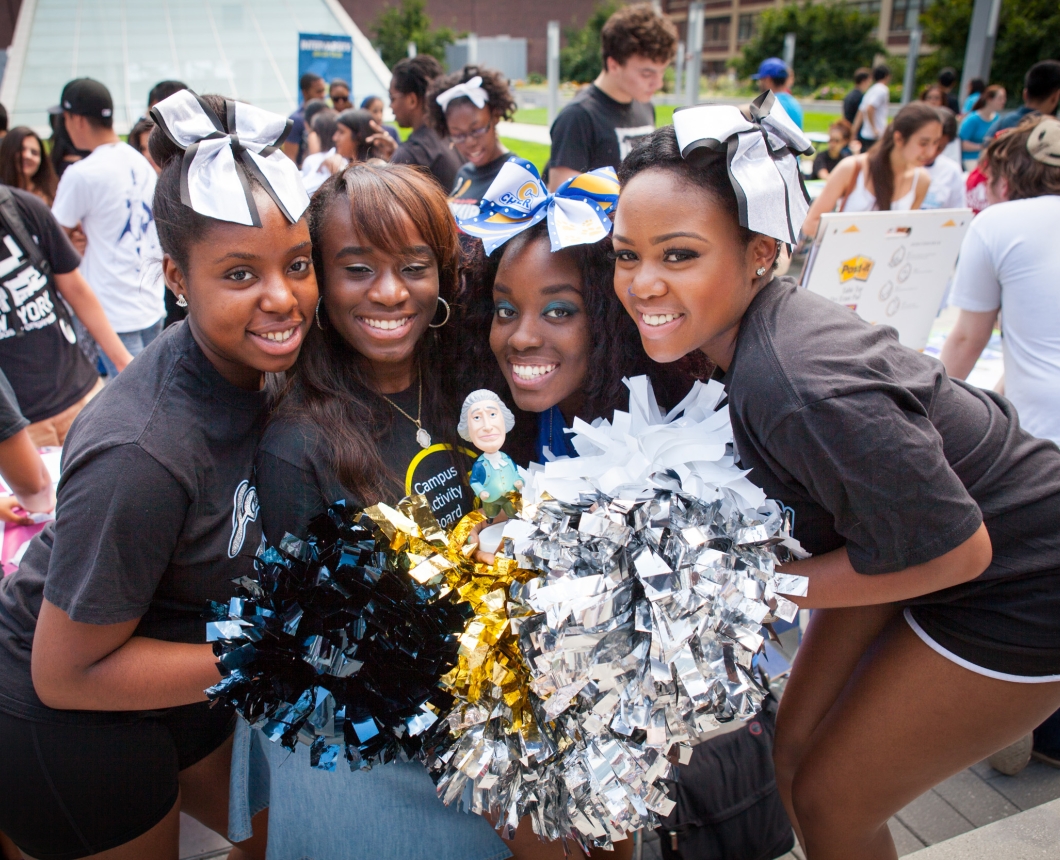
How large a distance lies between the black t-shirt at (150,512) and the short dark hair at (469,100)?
158 inches

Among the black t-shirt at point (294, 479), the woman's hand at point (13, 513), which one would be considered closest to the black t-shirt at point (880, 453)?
the black t-shirt at point (294, 479)

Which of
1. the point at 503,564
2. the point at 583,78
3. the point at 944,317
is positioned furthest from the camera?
the point at 583,78

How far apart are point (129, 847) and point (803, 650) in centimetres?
162

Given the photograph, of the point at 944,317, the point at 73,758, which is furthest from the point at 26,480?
the point at 944,317

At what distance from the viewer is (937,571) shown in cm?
137

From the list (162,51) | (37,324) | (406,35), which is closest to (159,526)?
(37,324)

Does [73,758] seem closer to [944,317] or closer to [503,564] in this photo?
[503,564]

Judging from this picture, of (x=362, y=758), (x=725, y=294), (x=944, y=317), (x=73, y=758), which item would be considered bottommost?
(x=944, y=317)

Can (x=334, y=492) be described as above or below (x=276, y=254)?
below

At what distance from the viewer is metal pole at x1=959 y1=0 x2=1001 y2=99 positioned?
13.4 meters

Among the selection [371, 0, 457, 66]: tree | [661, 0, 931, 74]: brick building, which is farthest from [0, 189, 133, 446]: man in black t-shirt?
[661, 0, 931, 74]: brick building

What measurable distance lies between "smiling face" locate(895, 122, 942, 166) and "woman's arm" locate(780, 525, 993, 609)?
4.33 metres

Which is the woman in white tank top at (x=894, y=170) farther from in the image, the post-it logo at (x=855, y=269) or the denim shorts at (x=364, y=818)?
the denim shorts at (x=364, y=818)

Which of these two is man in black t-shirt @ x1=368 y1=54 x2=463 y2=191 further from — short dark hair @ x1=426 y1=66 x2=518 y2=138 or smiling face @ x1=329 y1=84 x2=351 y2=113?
smiling face @ x1=329 y1=84 x2=351 y2=113
